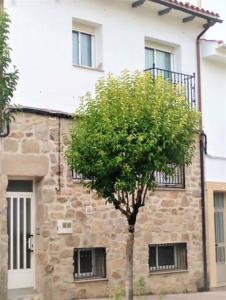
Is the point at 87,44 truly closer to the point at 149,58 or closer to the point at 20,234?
the point at 149,58

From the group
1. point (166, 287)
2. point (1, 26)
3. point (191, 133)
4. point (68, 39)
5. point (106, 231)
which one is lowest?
point (166, 287)

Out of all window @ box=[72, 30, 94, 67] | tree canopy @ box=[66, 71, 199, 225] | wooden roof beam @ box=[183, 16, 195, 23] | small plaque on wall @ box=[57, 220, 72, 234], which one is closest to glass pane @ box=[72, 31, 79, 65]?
window @ box=[72, 30, 94, 67]

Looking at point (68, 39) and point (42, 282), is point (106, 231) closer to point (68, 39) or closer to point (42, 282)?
point (42, 282)

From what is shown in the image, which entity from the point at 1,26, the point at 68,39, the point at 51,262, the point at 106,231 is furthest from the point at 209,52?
the point at 1,26

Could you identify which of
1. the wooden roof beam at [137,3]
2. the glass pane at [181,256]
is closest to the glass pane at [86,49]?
the wooden roof beam at [137,3]

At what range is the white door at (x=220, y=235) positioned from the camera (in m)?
16.5

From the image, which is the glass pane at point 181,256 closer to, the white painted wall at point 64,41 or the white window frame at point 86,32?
the white painted wall at point 64,41

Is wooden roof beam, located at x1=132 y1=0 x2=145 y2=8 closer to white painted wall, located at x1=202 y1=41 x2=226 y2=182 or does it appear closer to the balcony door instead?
white painted wall, located at x1=202 y1=41 x2=226 y2=182

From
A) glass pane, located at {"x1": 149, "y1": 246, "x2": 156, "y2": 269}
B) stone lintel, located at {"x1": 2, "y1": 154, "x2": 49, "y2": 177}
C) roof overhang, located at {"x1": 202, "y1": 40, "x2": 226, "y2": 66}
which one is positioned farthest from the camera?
roof overhang, located at {"x1": 202, "y1": 40, "x2": 226, "y2": 66}

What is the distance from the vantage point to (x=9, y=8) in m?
12.9

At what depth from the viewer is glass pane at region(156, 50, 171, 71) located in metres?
16.0

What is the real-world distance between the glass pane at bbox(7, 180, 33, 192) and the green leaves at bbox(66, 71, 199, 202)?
9.64 ft

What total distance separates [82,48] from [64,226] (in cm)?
413

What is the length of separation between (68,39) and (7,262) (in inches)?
196
